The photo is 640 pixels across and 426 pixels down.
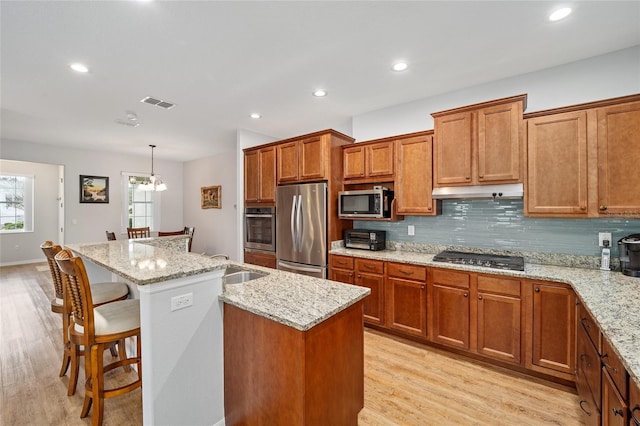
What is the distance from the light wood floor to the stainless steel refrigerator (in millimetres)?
1172

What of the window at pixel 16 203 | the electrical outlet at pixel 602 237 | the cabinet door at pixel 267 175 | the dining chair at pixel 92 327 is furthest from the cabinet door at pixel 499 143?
the window at pixel 16 203

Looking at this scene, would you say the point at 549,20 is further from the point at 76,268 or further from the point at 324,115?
the point at 76,268

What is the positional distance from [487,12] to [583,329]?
2161mm

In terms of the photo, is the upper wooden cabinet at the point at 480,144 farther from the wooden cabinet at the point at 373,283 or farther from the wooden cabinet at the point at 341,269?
the wooden cabinet at the point at 341,269

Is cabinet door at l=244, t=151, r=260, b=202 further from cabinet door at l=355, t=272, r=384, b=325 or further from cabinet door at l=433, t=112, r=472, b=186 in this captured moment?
cabinet door at l=433, t=112, r=472, b=186

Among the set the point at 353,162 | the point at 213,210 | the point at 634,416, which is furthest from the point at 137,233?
the point at 634,416

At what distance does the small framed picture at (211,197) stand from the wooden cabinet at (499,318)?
6007 millimetres

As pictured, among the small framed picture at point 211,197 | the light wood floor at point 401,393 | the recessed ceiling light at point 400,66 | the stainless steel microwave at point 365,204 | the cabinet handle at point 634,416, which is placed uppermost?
the recessed ceiling light at point 400,66

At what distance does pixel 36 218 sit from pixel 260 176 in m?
6.66

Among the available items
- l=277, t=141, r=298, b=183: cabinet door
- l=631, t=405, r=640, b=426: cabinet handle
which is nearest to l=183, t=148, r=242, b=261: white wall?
l=277, t=141, r=298, b=183: cabinet door

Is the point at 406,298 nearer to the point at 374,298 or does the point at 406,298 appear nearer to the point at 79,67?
the point at 374,298

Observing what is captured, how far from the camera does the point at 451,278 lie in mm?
2672

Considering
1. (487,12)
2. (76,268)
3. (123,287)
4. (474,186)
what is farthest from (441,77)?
(123,287)

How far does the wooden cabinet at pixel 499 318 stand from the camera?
7.82 ft
